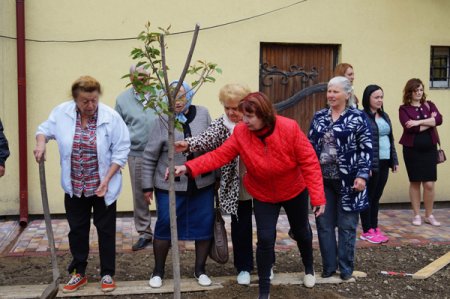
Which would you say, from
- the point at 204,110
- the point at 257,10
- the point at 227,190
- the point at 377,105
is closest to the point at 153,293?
the point at 227,190

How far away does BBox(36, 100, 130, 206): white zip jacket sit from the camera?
448 centimetres

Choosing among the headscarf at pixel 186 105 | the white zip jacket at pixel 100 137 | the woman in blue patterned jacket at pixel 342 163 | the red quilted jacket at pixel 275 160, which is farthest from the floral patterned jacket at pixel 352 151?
the white zip jacket at pixel 100 137

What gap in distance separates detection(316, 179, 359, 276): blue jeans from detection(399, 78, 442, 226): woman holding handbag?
2.38 metres

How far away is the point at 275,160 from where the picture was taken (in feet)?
13.9

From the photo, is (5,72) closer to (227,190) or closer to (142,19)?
(142,19)

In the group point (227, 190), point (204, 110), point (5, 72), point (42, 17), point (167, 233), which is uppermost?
point (42, 17)

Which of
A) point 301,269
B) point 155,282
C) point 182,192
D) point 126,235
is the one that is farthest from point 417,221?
point 155,282

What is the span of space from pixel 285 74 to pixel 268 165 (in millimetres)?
3633

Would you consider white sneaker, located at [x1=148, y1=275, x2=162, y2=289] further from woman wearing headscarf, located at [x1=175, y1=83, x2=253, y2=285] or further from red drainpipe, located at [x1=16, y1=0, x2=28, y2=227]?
red drainpipe, located at [x1=16, y1=0, x2=28, y2=227]

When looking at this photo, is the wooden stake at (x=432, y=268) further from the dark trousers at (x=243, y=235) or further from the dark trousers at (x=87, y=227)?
the dark trousers at (x=87, y=227)

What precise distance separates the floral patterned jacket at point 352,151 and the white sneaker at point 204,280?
133 centimetres

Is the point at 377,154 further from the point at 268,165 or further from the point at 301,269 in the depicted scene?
the point at 268,165

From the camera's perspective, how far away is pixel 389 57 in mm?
7910

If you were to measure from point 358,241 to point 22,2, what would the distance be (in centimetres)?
482
